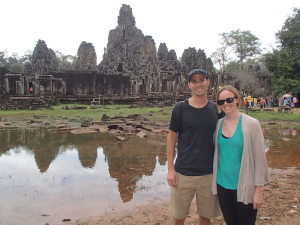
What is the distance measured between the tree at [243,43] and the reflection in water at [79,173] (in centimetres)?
4613

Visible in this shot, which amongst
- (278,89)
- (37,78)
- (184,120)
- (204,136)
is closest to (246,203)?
(204,136)

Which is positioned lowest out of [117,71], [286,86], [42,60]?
[286,86]

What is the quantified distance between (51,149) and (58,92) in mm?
21550

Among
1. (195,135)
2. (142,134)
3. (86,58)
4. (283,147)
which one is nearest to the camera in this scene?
(195,135)

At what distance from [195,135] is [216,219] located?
1726 millimetres

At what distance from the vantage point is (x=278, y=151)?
1004 centimetres

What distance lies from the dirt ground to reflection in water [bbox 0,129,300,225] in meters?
0.30

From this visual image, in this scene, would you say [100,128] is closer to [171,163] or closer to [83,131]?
[83,131]

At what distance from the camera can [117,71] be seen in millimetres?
39750

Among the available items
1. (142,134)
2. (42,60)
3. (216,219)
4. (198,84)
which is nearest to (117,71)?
(42,60)

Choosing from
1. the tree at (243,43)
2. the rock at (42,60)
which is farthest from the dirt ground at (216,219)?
the tree at (243,43)

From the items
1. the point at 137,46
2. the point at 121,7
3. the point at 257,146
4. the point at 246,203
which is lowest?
the point at 246,203

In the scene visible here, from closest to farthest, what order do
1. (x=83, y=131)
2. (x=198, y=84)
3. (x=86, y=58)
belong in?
(x=198, y=84) → (x=83, y=131) → (x=86, y=58)

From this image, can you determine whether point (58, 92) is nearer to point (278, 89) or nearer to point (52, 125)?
point (52, 125)
